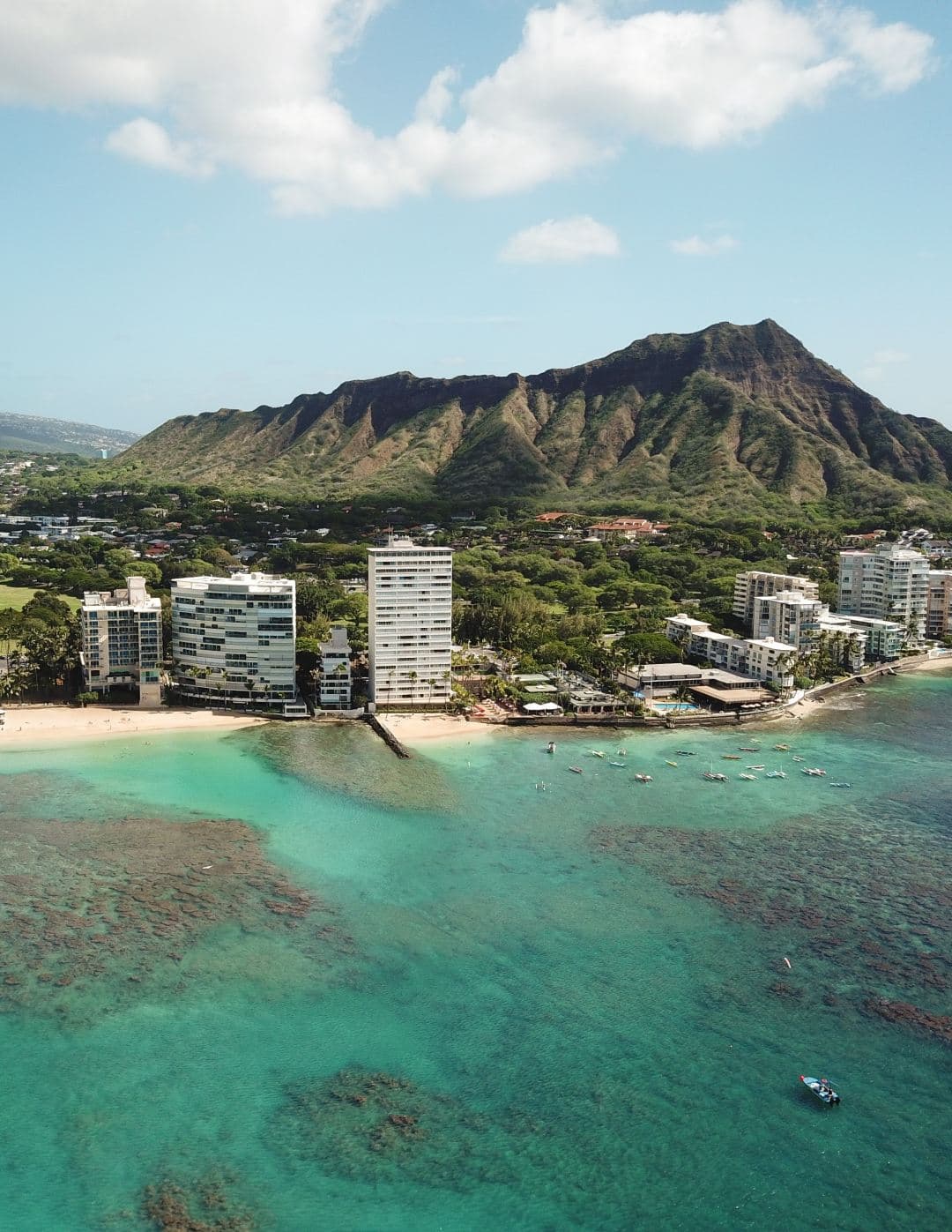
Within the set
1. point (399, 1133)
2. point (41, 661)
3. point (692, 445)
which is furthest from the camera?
point (692, 445)

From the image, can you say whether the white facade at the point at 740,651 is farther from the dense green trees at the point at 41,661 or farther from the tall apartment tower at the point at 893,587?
the dense green trees at the point at 41,661

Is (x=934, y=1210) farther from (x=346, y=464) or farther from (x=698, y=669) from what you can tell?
(x=346, y=464)

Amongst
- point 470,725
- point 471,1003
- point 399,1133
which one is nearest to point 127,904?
point 471,1003

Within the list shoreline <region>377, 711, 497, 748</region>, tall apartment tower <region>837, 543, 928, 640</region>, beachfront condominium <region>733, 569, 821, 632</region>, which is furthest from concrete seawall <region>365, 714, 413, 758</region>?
tall apartment tower <region>837, 543, 928, 640</region>

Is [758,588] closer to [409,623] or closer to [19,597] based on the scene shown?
[409,623]

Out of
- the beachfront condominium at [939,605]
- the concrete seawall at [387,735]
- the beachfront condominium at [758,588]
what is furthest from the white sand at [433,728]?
the beachfront condominium at [939,605]

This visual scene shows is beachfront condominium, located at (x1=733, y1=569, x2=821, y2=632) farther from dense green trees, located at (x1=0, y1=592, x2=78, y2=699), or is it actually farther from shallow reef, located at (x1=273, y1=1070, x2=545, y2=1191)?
shallow reef, located at (x1=273, y1=1070, x2=545, y2=1191)
